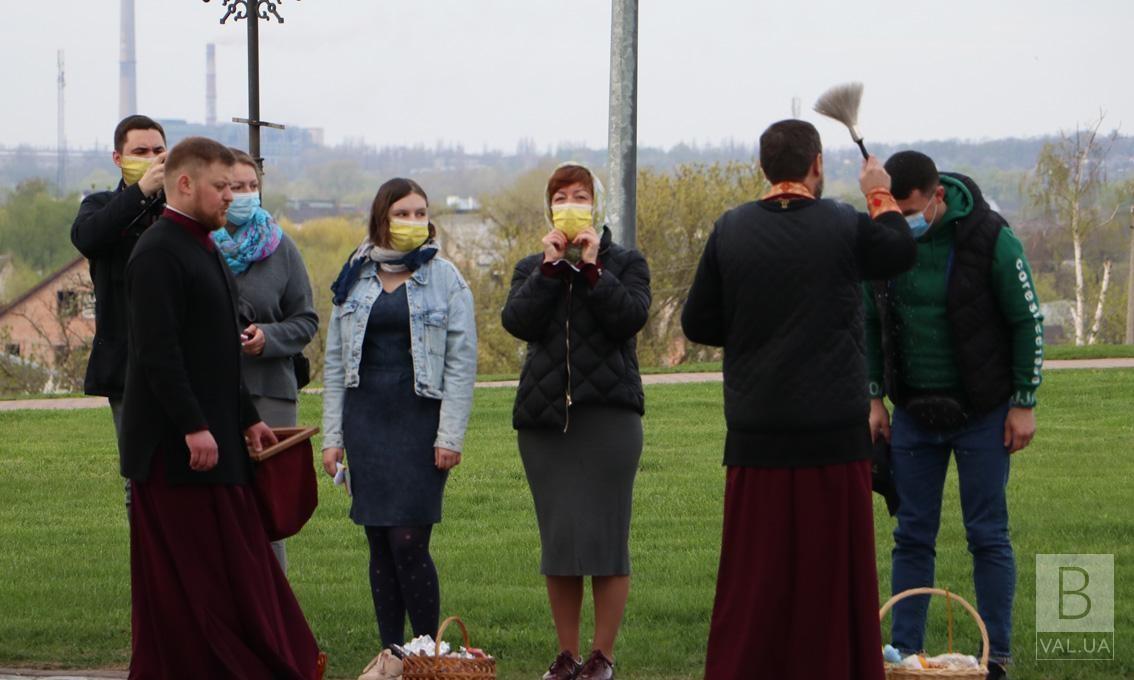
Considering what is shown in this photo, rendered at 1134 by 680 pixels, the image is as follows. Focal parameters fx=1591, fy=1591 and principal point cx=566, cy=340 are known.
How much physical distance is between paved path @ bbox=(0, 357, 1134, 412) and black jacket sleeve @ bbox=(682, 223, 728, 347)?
16015 millimetres

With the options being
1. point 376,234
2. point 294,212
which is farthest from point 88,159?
point 376,234

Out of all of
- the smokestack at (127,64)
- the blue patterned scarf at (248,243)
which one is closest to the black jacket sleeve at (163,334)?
the blue patterned scarf at (248,243)

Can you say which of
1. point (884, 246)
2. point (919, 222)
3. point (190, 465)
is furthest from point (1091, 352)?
point (190, 465)

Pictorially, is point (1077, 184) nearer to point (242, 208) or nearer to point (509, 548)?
point (509, 548)

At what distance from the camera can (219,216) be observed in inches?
233

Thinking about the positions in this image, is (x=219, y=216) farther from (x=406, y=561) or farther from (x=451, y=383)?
(x=406, y=561)

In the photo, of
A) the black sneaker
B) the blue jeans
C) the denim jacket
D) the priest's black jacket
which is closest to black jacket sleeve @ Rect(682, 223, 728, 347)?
the blue jeans

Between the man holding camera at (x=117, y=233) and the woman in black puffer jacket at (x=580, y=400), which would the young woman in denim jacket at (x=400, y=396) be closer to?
the woman in black puffer jacket at (x=580, y=400)

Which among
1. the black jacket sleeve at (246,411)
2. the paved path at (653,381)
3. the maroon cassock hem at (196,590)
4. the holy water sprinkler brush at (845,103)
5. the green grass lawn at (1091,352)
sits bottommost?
the paved path at (653,381)

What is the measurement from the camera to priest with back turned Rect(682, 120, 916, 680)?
5477mm

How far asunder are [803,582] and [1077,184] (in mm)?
45350

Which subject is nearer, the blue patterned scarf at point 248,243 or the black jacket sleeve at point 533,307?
the black jacket sleeve at point 533,307

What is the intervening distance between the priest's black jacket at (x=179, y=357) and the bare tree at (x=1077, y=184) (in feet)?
145

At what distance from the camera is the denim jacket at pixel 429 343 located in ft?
21.6
